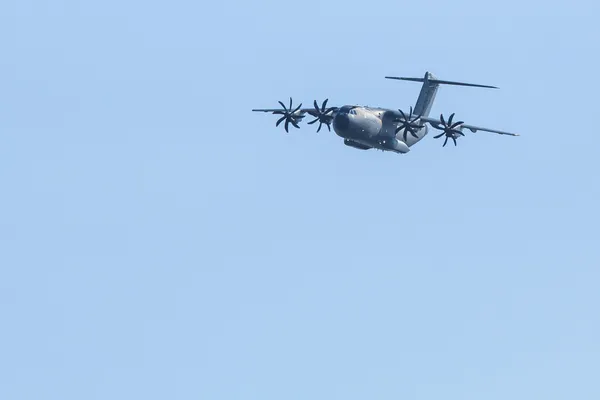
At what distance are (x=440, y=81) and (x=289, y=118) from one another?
12.6 meters

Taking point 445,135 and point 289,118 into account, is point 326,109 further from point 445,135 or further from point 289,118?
point 445,135

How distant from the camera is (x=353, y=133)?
101000 millimetres

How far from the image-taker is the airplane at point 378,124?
101000 millimetres

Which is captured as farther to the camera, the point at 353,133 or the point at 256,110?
the point at 256,110

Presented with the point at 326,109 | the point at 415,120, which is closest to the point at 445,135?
the point at 415,120

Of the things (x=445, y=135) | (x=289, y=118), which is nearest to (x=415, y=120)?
(x=445, y=135)

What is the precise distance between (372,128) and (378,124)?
3.51 feet

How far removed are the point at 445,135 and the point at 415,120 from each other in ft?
8.75

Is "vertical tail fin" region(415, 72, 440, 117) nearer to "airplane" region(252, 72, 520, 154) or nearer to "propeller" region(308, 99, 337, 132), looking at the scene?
"airplane" region(252, 72, 520, 154)

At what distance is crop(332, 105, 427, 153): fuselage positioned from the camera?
101 metres

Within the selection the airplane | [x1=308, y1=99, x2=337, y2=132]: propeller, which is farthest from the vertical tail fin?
[x1=308, y1=99, x2=337, y2=132]: propeller

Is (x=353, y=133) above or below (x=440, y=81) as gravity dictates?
below

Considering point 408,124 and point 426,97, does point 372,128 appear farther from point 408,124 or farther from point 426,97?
point 426,97

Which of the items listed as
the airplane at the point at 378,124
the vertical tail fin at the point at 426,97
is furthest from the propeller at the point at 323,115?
the vertical tail fin at the point at 426,97
